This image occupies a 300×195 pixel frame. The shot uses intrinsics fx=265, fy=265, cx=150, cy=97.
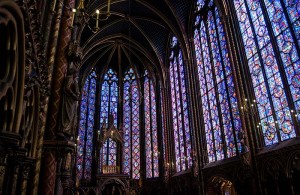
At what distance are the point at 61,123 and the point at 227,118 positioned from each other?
8.75 metres

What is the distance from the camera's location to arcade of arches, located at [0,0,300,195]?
5855 mm

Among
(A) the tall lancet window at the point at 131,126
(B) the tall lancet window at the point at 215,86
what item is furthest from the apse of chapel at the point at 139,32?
(A) the tall lancet window at the point at 131,126

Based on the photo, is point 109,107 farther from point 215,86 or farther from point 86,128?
point 215,86

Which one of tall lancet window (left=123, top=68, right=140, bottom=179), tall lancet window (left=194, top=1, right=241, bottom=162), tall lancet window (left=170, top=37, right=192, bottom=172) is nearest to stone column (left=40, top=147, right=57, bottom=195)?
tall lancet window (left=194, top=1, right=241, bottom=162)

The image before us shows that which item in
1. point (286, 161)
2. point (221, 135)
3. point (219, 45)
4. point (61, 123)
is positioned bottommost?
point (286, 161)

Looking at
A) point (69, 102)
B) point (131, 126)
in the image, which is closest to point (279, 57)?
point (69, 102)

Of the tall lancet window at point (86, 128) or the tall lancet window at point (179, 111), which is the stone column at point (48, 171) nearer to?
the tall lancet window at point (179, 111)

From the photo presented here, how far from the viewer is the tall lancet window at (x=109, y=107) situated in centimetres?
2152

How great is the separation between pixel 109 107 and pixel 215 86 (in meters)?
11.9

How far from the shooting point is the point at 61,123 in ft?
25.0

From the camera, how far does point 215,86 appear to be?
14.7 meters

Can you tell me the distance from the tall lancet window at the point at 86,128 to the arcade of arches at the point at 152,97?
3.6 inches

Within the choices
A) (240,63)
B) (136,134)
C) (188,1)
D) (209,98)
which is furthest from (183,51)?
(136,134)

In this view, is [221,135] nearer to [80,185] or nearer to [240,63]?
[240,63]
